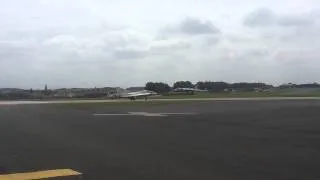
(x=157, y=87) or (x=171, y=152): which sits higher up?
(x=157, y=87)

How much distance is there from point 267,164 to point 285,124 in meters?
12.1

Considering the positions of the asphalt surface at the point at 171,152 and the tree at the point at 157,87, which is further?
the tree at the point at 157,87

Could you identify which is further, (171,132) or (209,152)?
(171,132)

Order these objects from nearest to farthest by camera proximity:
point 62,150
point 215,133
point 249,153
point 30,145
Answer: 1. point 249,153
2. point 62,150
3. point 30,145
4. point 215,133

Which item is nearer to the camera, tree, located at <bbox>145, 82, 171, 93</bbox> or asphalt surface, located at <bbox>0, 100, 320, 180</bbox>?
asphalt surface, located at <bbox>0, 100, 320, 180</bbox>

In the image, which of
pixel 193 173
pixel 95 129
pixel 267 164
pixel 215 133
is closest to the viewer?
pixel 193 173

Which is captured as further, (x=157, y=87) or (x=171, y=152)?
(x=157, y=87)

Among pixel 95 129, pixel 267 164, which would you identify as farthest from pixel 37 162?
pixel 95 129

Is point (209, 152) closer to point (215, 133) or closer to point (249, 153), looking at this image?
point (249, 153)

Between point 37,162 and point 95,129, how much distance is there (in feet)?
33.0

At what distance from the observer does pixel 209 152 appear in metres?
14.5

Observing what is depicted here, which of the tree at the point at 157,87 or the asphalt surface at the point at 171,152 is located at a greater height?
the tree at the point at 157,87

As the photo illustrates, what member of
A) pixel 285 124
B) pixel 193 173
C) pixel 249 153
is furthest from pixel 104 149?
pixel 285 124

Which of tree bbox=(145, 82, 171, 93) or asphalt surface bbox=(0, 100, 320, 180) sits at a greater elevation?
tree bbox=(145, 82, 171, 93)
